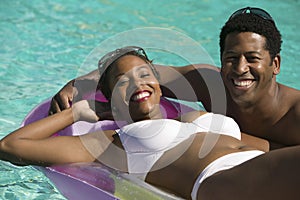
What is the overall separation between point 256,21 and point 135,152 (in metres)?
0.99

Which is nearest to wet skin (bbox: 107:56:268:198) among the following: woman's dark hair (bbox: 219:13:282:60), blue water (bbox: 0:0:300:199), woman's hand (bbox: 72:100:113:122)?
woman's hand (bbox: 72:100:113:122)

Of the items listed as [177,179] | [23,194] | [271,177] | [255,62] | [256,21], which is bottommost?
[23,194]

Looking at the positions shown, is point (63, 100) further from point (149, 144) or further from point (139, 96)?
point (149, 144)

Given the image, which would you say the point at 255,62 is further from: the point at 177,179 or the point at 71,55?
the point at 71,55

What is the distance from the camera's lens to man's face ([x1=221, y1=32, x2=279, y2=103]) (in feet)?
10.6

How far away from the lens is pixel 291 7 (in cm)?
786

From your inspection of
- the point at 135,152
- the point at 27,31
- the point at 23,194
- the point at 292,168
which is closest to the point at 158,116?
the point at 135,152

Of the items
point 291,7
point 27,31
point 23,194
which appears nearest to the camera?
point 23,194

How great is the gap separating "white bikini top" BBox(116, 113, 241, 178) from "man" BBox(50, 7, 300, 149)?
0.24 meters

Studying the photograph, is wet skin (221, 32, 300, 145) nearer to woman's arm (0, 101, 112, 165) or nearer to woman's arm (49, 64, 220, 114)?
woman's arm (49, 64, 220, 114)

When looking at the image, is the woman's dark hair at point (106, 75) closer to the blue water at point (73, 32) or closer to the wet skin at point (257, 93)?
the wet skin at point (257, 93)

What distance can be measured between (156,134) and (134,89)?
0.34 metres

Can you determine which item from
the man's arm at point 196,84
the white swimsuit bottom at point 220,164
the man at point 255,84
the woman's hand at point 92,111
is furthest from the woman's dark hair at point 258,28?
the woman's hand at point 92,111

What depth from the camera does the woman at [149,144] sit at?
2.60 m
